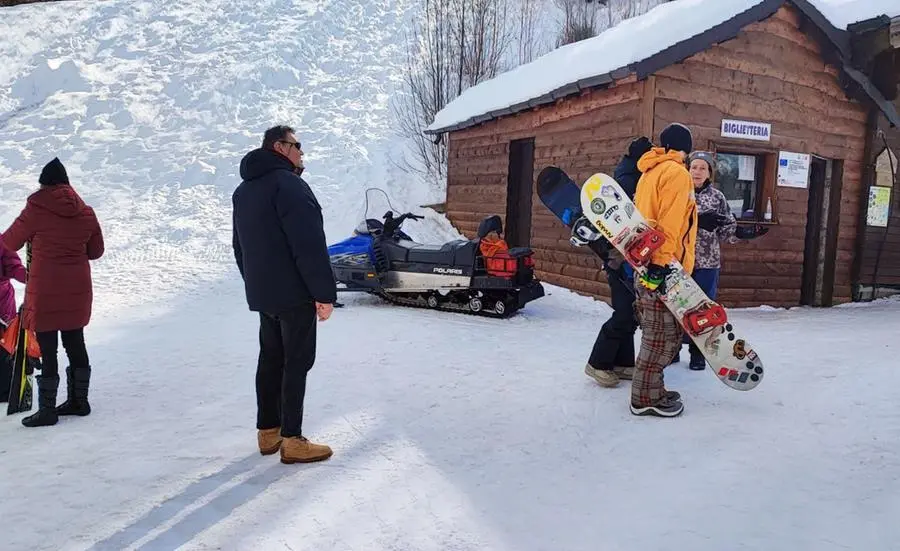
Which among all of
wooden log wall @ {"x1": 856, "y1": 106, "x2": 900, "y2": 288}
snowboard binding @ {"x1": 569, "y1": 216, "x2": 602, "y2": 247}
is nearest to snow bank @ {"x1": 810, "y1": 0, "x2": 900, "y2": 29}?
wooden log wall @ {"x1": 856, "y1": 106, "x2": 900, "y2": 288}

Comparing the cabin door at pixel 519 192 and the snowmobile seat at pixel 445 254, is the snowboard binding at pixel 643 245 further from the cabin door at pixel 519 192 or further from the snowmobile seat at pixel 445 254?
the cabin door at pixel 519 192

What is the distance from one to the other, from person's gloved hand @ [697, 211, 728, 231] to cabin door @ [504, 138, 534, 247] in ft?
17.9

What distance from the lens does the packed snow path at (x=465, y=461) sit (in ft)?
8.57

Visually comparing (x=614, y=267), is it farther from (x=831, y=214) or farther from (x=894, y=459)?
(x=831, y=214)

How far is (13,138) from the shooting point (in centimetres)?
1594

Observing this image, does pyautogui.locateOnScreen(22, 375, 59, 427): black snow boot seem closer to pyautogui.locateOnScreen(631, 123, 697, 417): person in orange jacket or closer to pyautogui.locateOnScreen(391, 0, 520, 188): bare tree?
pyautogui.locateOnScreen(631, 123, 697, 417): person in orange jacket

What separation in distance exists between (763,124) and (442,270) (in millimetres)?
4623

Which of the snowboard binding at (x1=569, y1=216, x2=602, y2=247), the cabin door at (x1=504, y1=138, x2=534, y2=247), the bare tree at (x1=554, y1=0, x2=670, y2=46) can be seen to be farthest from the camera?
the bare tree at (x1=554, y1=0, x2=670, y2=46)

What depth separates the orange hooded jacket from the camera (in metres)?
3.78

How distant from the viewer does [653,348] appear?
3.88 m

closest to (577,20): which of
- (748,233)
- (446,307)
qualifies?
(446,307)

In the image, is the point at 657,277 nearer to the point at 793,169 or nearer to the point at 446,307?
the point at 446,307

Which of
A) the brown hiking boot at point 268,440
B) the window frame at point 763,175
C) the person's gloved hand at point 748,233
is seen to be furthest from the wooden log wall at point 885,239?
the brown hiking boot at point 268,440

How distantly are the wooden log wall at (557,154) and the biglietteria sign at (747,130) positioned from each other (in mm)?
1305
